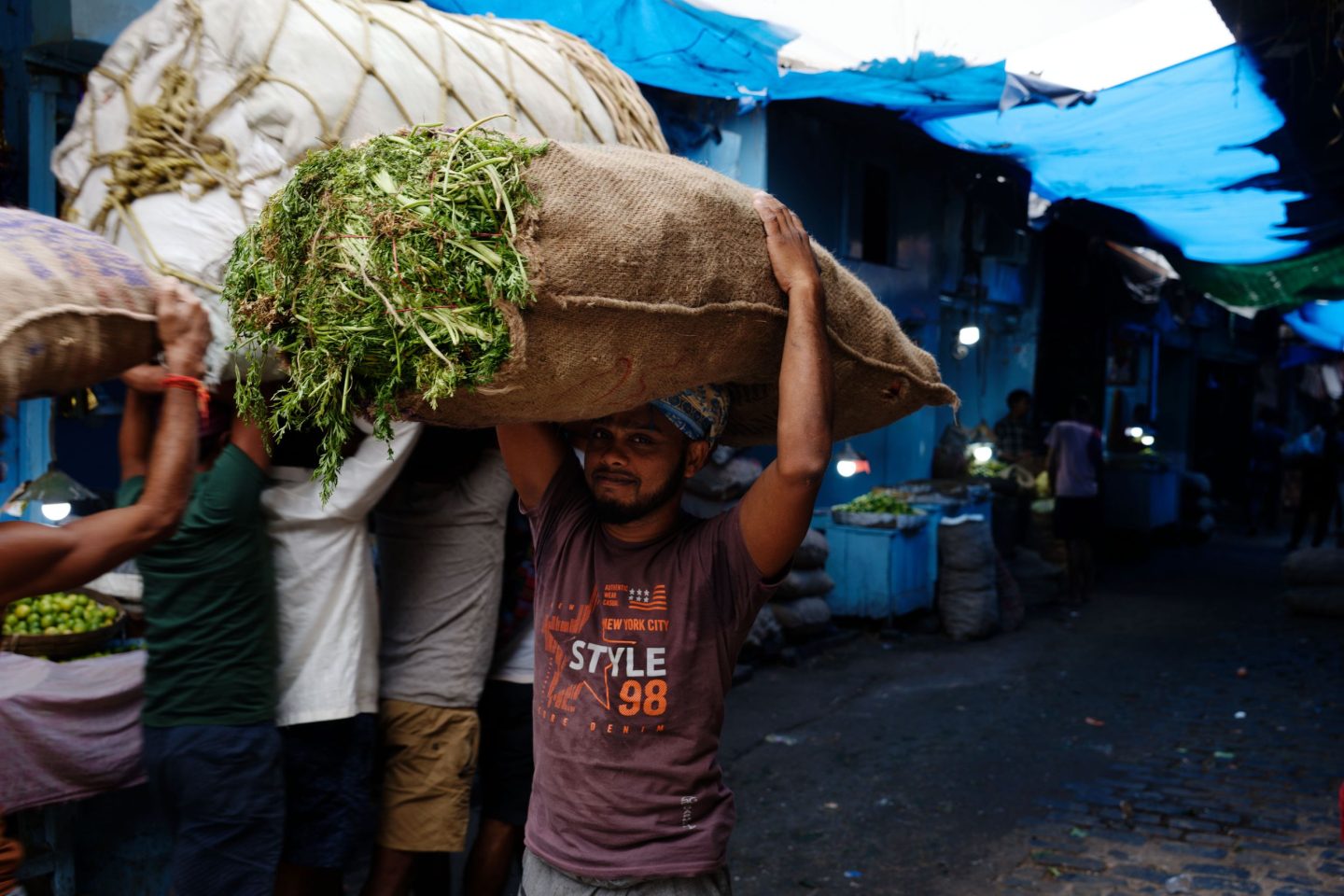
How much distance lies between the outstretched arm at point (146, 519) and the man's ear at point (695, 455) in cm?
114

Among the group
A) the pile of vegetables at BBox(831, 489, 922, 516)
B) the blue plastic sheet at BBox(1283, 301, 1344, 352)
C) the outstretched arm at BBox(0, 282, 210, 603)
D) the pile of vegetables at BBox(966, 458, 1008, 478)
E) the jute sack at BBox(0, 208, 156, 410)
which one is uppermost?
the blue plastic sheet at BBox(1283, 301, 1344, 352)

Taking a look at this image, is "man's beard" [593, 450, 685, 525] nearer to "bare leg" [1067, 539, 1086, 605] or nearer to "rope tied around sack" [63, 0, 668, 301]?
"rope tied around sack" [63, 0, 668, 301]

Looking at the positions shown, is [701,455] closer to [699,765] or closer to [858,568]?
[699,765]

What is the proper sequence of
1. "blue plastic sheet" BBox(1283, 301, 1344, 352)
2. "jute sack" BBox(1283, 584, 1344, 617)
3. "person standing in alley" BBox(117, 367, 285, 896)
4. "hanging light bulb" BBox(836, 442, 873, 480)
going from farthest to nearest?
"blue plastic sheet" BBox(1283, 301, 1344, 352) → "jute sack" BBox(1283, 584, 1344, 617) → "hanging light bulb" BBox(836, 442, 873, 480) → "person standing in alley" BBox(117, 367, 285, 896)

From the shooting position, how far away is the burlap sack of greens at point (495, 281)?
1704mm

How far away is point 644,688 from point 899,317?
31.8 ft

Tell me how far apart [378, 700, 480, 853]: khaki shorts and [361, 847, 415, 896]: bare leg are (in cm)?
4

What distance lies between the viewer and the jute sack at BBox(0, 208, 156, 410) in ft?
6.30

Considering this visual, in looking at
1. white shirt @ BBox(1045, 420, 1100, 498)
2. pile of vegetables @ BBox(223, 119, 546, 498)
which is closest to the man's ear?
pile of vegetables @ BBox(223, 119, 546, 498)

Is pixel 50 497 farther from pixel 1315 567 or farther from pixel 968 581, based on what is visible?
pixel 1315 567

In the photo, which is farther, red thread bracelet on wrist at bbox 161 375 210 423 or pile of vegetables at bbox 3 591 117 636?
pile of vegetables at bbox 3 591 117 636

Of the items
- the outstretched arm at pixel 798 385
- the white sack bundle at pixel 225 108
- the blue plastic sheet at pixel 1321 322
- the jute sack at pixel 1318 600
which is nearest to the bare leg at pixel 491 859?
the white sack bundle at pixel 225 108

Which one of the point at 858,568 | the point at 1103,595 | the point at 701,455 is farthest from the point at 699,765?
the point at 1103,595

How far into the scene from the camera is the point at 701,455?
2.52 meters
